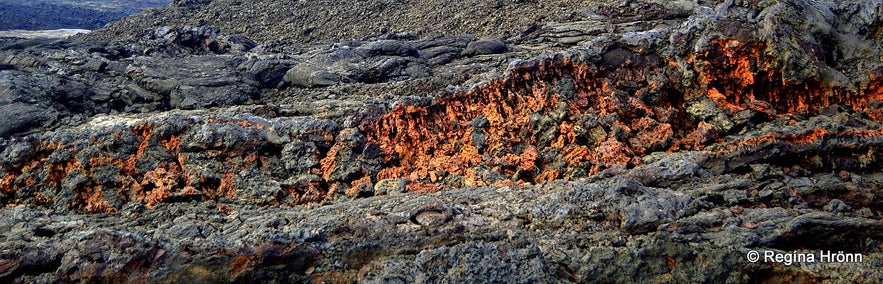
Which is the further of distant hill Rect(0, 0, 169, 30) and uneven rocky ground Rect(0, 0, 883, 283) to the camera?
distant hill Rect(0, 0, 169, 30)

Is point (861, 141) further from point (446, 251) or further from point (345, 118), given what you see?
point (345, 118)

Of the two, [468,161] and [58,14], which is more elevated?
[468,161]

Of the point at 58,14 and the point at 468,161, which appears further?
the point at 58,14

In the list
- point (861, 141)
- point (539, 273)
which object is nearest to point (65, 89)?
point (539, 273)

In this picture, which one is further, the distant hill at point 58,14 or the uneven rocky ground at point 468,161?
the distant hill at point 58,14
